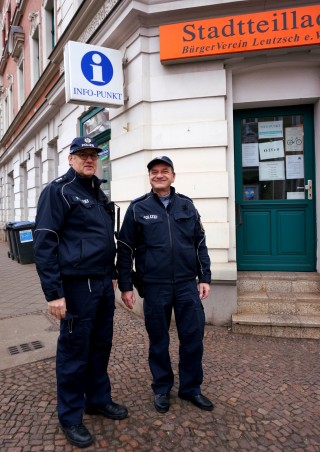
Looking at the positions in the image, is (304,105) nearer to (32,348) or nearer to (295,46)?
(295,46)

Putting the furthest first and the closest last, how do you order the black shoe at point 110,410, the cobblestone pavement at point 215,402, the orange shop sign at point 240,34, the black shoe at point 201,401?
the orange shop sign at point 240,34 → the black shoe at point 201,401 → the black shoe at point 110,410 → the cobblestone pavement at point 215,402

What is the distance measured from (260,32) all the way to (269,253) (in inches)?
118

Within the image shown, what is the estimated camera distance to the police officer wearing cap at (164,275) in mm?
2730

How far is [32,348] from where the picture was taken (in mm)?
3920

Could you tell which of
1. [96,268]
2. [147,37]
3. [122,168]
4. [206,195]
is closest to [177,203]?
[96,268]

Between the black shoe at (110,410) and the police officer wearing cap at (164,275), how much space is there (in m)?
0.27

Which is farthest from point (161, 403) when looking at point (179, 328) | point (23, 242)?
point (23, 242)

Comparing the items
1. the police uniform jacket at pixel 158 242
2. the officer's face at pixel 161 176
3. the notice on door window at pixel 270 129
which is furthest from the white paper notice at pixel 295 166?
the officer's face at pixel 161 176

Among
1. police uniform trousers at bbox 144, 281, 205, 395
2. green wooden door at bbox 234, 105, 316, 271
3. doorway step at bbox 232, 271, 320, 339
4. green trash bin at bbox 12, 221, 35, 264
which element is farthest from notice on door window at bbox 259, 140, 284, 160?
green trash bin at bbox 12, 221, 35, 264

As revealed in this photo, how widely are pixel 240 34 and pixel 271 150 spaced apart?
1.66m

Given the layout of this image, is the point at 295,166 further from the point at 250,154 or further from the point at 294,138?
the point at 250,154

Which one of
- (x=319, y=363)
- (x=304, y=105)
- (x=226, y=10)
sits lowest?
(x=319, y=363)

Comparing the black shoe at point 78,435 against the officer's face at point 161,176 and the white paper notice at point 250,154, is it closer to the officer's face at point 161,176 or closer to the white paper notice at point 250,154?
the officer's face at point 161,176

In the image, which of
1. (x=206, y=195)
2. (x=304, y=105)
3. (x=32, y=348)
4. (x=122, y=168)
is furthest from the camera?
(x=122, y=168)
